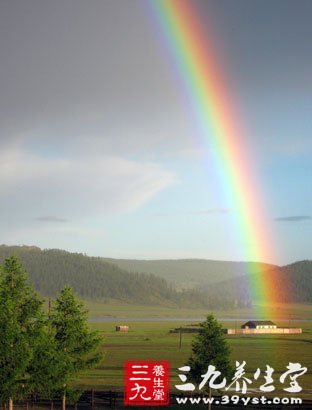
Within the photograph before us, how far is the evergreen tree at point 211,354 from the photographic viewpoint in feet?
187

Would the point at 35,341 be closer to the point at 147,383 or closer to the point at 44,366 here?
the point at 44,366

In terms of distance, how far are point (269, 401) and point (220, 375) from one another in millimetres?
4320

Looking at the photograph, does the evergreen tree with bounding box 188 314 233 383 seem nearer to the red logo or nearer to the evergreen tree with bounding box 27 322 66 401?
the red logo

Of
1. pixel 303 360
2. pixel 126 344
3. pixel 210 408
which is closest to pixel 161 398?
pixel 210 408

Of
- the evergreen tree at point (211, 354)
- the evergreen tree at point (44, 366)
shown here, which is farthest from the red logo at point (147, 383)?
the evergreen tree at point (211, 354)

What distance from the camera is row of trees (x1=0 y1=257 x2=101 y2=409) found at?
42531 mm

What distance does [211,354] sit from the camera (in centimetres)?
5741

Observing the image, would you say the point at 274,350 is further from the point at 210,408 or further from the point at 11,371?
the point at 11,371

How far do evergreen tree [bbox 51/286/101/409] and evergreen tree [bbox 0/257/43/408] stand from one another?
12.6 ft

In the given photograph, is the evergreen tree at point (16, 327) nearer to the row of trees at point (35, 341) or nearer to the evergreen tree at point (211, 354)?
the row of trees at point (35, 341)

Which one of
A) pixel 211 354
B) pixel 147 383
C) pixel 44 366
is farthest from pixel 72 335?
pixel 211 354

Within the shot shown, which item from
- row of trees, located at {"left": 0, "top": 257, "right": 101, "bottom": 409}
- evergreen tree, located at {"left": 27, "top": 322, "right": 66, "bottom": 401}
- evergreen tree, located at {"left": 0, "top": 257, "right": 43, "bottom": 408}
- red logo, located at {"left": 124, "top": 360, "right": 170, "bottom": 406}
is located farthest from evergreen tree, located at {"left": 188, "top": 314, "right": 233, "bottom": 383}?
evergreen tree, located at {"left": 0, "top": 257, "right": 43, "bottom": 408}

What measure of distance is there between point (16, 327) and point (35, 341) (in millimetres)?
1849

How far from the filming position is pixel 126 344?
150m
